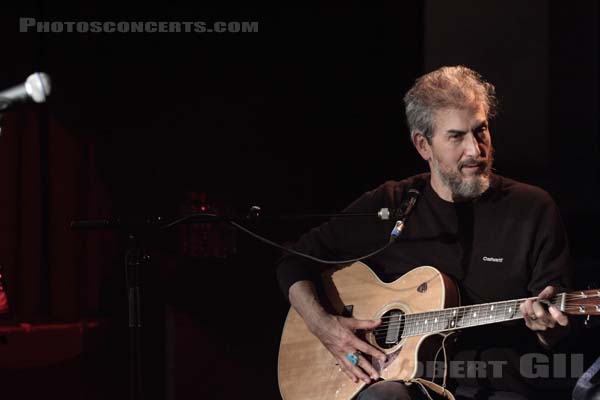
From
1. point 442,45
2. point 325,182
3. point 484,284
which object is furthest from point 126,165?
point 484,284

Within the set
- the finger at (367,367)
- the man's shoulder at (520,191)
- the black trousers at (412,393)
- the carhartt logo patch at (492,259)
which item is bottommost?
the black trousers at (412,393)

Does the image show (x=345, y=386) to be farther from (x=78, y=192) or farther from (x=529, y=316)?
(x=78, y=192)

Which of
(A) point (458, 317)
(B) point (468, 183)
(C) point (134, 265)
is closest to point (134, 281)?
(C) point (134, 265)

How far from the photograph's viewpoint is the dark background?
11.8 ft

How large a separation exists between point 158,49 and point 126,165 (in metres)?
0.68

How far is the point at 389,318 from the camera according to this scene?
9.25 feet

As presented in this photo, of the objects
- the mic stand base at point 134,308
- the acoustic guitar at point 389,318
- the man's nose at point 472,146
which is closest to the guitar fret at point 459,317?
the acoustic guitar at point 389,318

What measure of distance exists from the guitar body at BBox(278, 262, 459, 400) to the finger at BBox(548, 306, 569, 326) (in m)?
0.38

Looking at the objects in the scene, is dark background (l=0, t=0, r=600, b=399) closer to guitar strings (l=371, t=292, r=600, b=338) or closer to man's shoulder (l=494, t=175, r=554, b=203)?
man's shoulder (l=494, t=175, r=554, b=203)

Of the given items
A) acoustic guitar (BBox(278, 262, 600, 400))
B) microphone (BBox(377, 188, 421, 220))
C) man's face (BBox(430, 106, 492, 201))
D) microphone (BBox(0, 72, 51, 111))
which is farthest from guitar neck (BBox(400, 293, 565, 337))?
microphone (BBox(0, 72, 51, 111))

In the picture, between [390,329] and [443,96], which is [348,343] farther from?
[443,96]

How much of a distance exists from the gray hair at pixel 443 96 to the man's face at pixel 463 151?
0.12ft

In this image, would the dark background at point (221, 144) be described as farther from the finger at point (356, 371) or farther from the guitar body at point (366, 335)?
the finger at point (356, 371)

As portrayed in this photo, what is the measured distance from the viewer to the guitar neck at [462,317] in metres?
2.47
